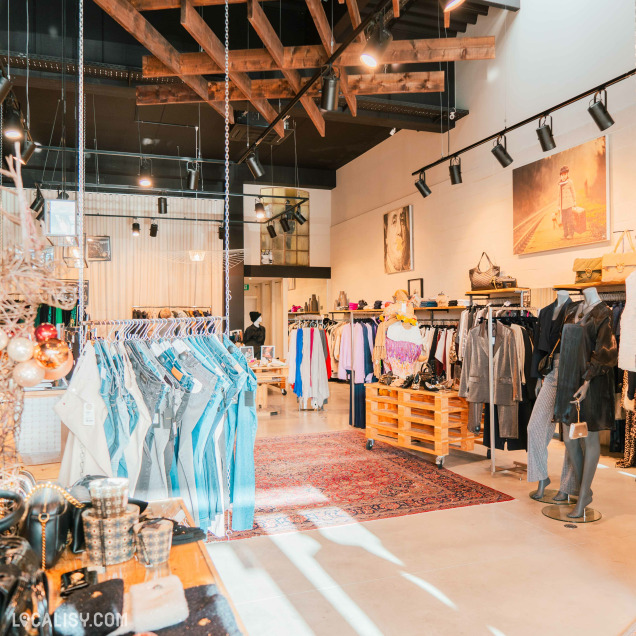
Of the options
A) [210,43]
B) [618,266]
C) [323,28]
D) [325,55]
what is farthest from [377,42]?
[618,266]

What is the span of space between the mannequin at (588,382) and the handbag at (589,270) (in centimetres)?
206

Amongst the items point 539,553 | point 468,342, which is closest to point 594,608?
point 539,553

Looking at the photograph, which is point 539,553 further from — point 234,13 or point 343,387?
point 343,387

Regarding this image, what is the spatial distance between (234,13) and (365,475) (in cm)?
624

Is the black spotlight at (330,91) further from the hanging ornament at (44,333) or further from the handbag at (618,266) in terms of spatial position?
the hanging ornament at (44,333)

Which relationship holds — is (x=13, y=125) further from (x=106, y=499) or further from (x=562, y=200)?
(x=562, y=200)

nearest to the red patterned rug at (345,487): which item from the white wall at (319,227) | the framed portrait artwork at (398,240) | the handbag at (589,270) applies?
the handbag at (589,270)

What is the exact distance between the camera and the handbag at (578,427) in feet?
12.2

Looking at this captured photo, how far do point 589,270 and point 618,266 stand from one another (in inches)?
14.7

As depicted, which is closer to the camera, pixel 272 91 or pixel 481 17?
pixel 272 91

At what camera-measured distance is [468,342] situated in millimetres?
5250

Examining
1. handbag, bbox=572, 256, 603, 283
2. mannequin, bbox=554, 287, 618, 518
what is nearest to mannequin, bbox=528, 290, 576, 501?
mannequin, bbox=554, 287, 618, 518

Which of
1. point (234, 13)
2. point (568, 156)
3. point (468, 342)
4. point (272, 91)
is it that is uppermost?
point (234, 13)

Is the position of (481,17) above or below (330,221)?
above
